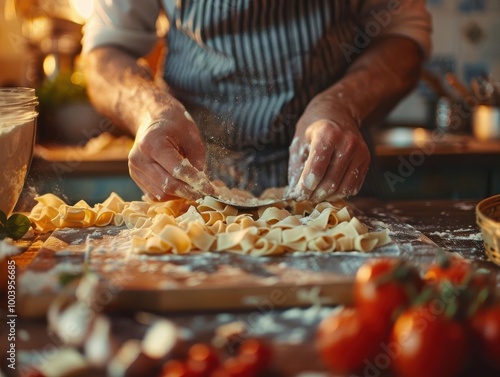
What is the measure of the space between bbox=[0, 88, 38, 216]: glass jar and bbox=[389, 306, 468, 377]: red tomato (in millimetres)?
930

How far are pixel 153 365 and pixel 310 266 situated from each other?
0.40 meters

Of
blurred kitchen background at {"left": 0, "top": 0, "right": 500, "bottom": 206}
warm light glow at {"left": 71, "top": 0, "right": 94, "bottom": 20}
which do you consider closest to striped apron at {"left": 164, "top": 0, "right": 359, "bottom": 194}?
blurred kitchen background at {"left": 0, "top": 0, "right": 500, "bottom": 206}

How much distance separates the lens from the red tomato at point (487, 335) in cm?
79

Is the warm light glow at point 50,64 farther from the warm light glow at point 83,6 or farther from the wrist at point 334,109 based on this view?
the wrist at point 334,109

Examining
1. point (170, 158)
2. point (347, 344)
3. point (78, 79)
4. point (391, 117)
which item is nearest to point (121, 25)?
point (170, 158)

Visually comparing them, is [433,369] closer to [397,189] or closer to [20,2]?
[397,189]

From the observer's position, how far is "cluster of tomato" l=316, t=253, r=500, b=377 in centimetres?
78

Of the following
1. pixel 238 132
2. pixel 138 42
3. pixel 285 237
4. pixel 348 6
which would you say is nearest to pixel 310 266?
pixel 285 237

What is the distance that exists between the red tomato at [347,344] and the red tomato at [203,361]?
13 centimetres

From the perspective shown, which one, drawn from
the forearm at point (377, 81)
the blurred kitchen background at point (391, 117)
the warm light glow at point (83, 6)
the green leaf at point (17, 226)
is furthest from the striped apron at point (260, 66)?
the warm light glow at point (83, 6)

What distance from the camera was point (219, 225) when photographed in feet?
4.41

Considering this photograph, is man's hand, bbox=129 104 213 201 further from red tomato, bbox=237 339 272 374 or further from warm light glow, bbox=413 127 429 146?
warm light glow, bbox=413 127 429 146

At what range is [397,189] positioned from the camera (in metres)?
2.93

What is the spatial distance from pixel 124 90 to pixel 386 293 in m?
1.16
